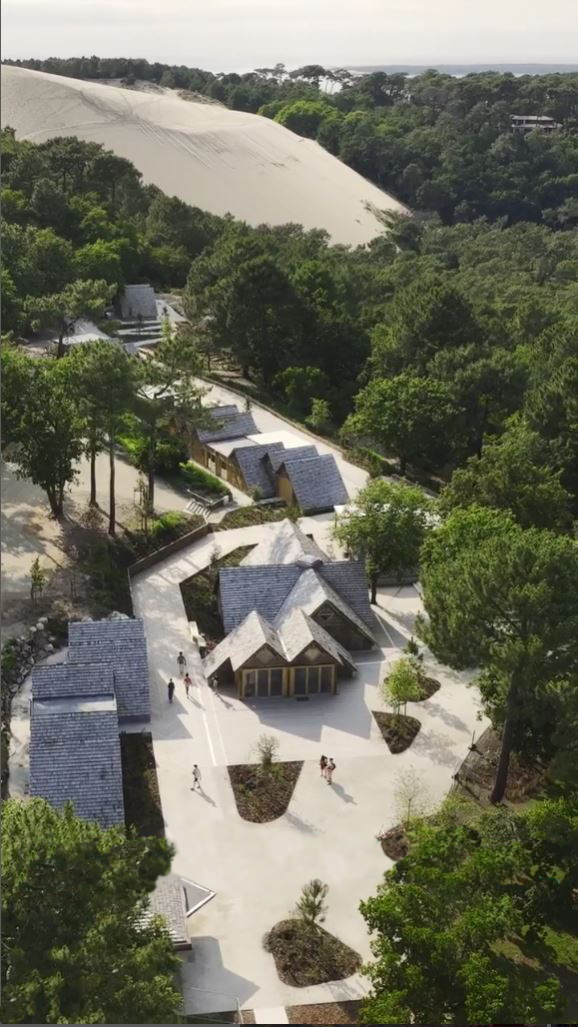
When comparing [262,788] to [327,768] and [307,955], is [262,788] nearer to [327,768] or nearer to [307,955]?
[327,768]

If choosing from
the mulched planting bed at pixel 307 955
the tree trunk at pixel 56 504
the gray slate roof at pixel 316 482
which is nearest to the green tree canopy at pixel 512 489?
the gray slate roof at pixel 316 482

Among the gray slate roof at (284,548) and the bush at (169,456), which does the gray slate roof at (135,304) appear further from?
the gray slate roof at (284,548)

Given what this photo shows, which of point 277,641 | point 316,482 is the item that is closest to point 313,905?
point 277,641

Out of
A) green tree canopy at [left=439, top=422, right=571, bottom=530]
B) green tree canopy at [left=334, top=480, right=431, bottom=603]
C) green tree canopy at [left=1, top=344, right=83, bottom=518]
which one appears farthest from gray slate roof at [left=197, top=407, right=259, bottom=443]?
green tree canopy at [left=439, top=422, right=571, bottom=530]

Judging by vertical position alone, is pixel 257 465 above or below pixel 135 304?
below

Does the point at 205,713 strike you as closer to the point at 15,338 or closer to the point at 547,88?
the point at 15,338
